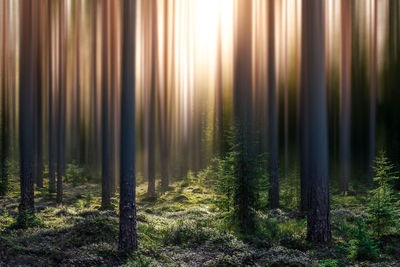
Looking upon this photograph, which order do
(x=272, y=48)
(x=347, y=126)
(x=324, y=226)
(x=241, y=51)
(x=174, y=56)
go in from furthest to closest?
(x=174, y=56), (x=347, y=126), (x=241, y=51), (x=272, y=48), (x=324, y=226)

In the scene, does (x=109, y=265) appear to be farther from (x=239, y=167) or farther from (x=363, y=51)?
(x=363, y=51)

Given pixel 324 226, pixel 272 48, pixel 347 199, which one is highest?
pixel 272 48

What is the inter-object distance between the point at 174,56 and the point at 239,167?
17650mm

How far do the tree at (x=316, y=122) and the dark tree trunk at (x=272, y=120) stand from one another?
5.20 meters

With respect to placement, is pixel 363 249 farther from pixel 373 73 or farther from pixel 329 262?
pixel 373 73


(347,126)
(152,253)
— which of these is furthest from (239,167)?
(347,126)

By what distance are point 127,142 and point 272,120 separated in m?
8.88

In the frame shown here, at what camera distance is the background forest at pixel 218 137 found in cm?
916

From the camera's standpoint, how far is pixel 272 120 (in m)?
15.8

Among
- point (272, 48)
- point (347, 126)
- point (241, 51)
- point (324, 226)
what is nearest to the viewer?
point (324, 226)

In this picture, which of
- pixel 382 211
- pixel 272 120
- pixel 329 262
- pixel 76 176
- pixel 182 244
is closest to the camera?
pixel 329 262

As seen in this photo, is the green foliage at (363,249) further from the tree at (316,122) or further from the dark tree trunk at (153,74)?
the dark tree trunk at (153,74)

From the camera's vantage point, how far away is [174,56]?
2669cm

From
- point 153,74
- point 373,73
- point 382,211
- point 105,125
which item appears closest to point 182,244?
point 382,211
